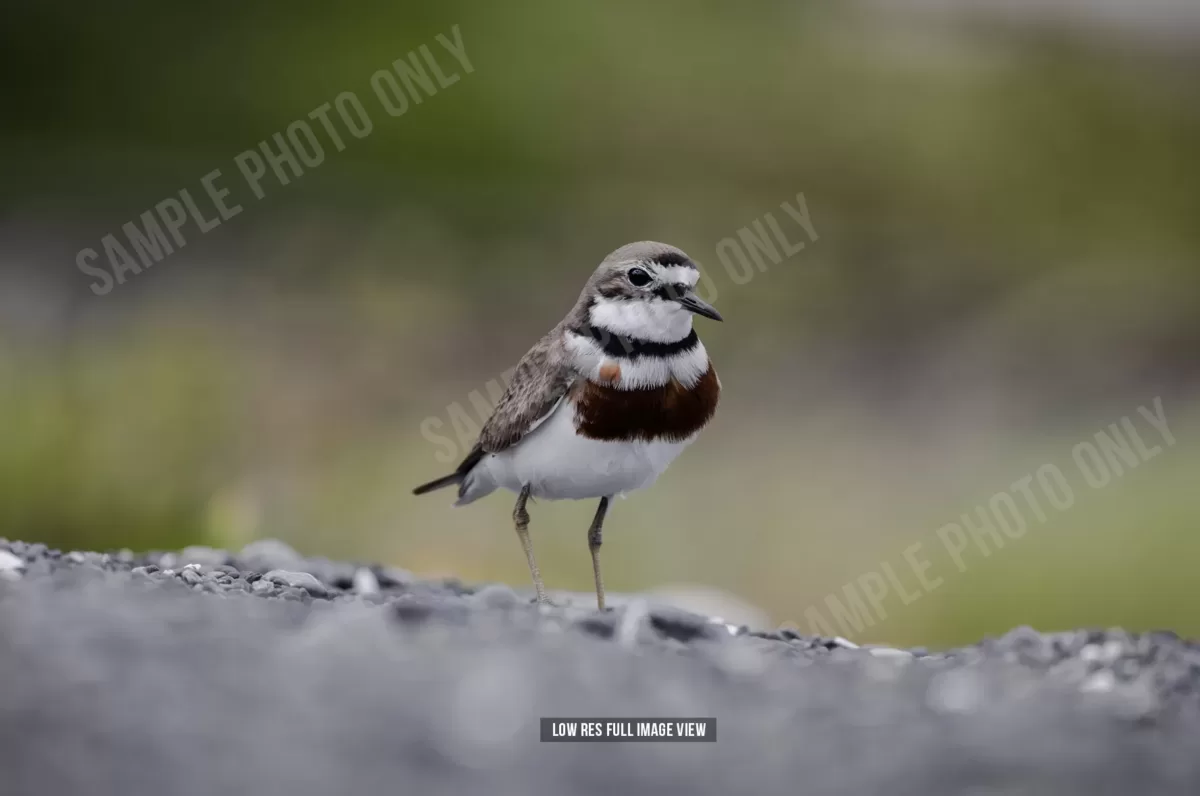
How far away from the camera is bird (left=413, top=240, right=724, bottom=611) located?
2607 mm

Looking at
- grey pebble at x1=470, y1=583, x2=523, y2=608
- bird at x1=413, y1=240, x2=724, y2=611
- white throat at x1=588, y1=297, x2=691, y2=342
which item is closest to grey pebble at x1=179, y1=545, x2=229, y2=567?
grey pebble at x1=470, y1=583, x2=523, y2=608

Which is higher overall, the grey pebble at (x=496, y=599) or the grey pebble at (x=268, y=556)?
the grey pebble at (x=268, y=556)

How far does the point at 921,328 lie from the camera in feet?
21.2

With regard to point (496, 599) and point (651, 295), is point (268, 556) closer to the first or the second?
point (496, 599)

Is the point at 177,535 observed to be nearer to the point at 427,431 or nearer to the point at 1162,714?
the point at 427,431

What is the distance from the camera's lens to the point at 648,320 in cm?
263

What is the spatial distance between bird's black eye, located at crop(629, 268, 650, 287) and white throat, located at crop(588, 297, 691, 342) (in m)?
0.04

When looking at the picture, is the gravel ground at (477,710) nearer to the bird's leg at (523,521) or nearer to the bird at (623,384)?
the bird at (623,384)

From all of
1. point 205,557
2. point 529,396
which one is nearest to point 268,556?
point 205,557

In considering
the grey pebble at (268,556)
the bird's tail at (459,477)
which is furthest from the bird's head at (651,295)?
the grey pebble at (268,556)

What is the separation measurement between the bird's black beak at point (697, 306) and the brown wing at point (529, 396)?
0.29 meters

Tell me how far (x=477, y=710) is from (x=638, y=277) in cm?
129

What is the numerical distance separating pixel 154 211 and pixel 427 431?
2.12 m

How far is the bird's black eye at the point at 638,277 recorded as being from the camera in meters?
2.63
